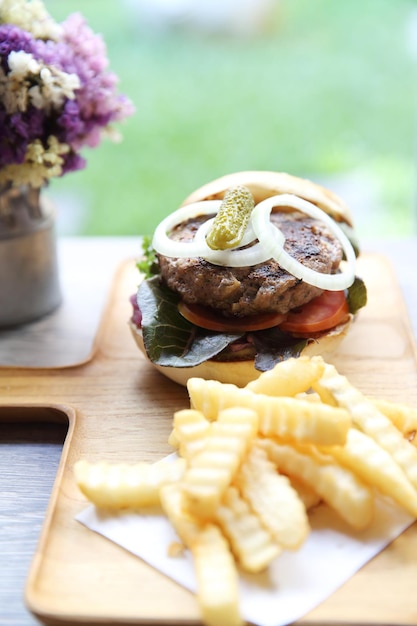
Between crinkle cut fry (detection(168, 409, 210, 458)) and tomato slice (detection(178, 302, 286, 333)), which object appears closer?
crinkle cut fry (detection(168, 409, 210, 458))

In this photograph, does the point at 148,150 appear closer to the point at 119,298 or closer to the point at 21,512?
the point at 119,298

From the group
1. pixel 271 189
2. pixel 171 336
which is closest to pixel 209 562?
pixel 171 336

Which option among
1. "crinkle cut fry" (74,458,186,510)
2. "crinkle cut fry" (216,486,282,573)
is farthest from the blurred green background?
"crinkle cut fry" (216,486,282,573)

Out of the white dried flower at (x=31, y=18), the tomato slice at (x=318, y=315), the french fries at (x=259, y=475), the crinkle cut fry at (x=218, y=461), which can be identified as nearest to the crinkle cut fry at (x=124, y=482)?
the french fries at (x=259, y=475)

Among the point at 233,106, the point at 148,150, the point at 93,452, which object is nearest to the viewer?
the point at 93,452

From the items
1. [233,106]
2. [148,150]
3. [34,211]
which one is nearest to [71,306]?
[34,211]

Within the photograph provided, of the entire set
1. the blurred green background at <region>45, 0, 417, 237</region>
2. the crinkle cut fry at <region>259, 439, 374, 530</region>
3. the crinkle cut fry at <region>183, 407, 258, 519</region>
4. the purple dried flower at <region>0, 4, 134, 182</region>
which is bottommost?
the blurred green background at <region>45, 0, 417, 237</region>

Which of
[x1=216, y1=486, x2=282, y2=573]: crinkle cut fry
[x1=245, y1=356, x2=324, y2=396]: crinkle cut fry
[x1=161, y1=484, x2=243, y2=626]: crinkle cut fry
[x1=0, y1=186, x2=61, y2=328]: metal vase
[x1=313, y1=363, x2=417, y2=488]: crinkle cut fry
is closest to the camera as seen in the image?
[x1=161, y1=484, x2=243, y2=626]: crinkle cut fry

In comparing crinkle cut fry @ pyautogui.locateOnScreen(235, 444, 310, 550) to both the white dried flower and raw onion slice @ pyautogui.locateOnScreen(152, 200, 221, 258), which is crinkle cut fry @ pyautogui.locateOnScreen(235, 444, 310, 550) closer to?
raw onion slice @ pyautogui.locateOnScreen(152, 200, 221, 258)
